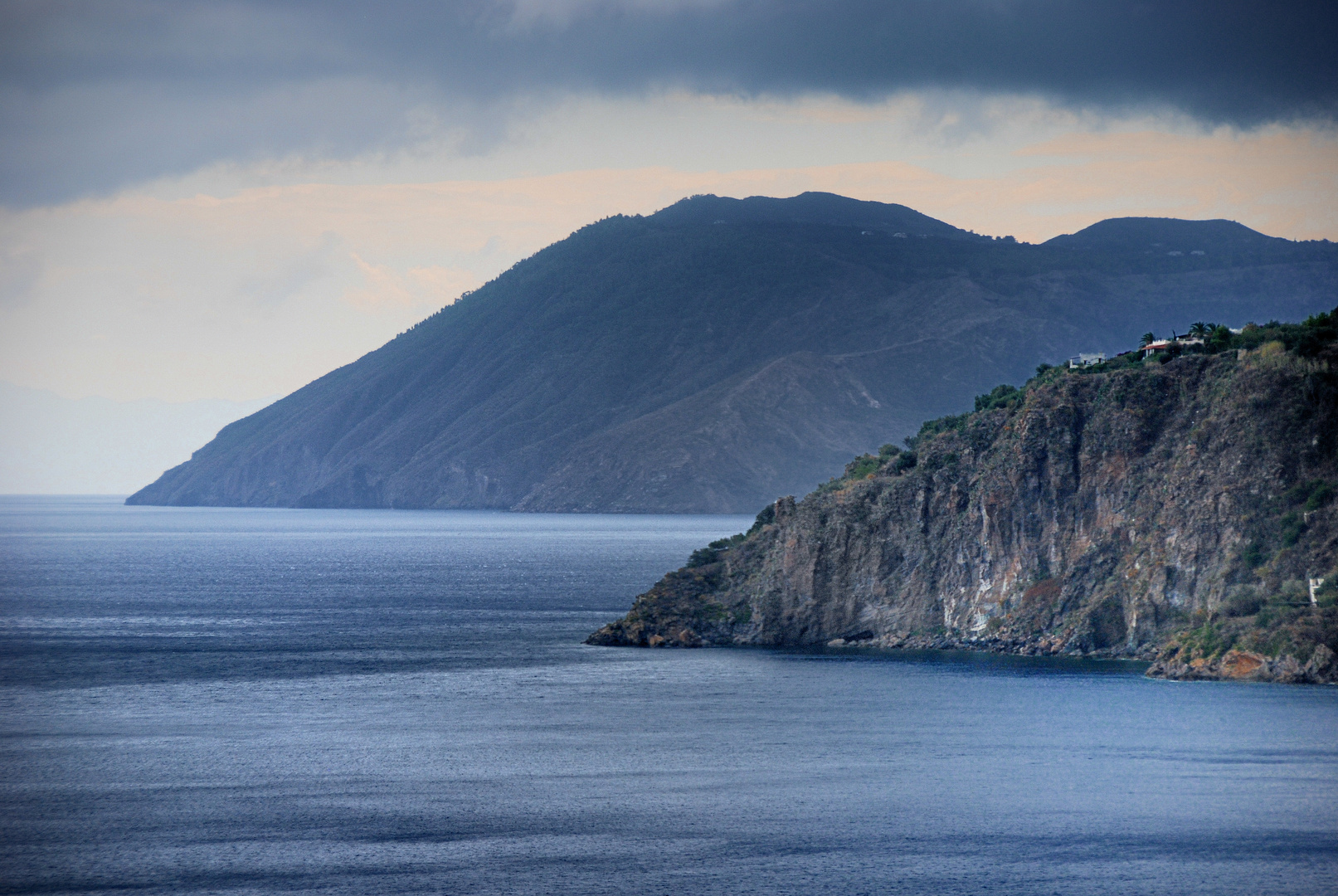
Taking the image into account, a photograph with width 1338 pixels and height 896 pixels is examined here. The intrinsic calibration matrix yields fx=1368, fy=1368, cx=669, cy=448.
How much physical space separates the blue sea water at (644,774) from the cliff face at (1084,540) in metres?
3.91

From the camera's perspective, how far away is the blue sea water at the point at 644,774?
137ft

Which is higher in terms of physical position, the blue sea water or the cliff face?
the cliff face

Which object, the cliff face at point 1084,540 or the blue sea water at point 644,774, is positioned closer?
the blue sea water at point 644,774

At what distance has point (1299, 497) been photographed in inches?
3009

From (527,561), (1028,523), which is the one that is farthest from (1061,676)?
(527,561)

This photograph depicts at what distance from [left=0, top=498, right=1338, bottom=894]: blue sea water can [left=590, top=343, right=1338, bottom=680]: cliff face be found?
154 inches

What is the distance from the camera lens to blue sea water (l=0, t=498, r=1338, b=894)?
41750 millimetres

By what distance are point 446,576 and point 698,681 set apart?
3487 inches

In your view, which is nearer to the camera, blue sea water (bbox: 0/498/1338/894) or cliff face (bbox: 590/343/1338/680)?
blue sea water (bbox: 0/498/1338/894)

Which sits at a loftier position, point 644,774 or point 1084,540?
point 1084,540

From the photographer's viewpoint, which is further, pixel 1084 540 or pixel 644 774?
pixel 1084 540

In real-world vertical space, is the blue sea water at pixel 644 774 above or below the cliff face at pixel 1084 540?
below

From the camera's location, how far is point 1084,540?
280ft

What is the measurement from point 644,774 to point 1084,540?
41.8 m
